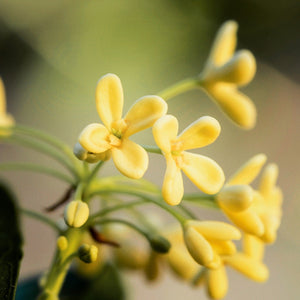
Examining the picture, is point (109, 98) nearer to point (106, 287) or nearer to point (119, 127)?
point (119, 127)

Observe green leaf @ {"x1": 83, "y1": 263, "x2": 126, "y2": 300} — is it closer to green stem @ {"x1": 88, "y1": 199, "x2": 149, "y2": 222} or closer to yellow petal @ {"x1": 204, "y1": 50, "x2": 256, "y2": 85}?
green stem @ {"x1": 88, "y1": 199, "x2": 149, "y2": 222}

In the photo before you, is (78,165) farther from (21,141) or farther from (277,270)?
(277,270)

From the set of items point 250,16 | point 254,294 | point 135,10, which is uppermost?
point 250,16

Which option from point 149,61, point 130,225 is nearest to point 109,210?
point 130,225


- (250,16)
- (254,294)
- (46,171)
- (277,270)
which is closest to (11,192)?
(46,171)

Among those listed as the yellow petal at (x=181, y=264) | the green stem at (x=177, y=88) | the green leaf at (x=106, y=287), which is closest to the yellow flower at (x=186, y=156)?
the green stem at (x=177, y=88)

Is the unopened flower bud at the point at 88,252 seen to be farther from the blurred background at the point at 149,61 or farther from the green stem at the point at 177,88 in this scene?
the blurred background at the point at 149,61
